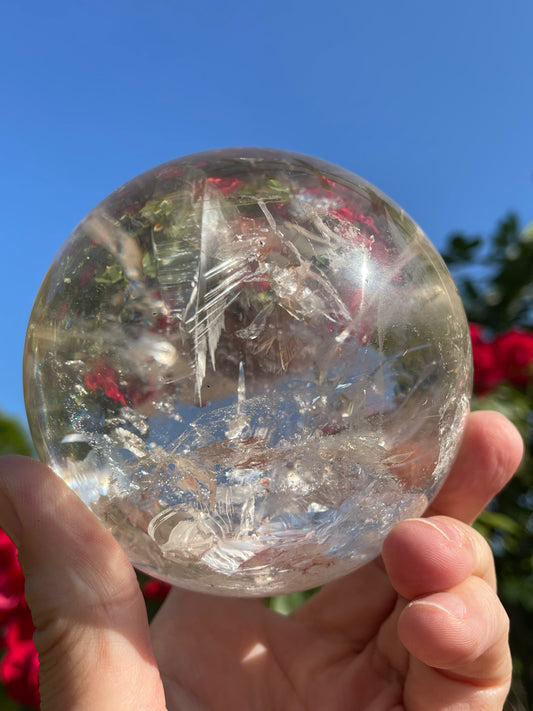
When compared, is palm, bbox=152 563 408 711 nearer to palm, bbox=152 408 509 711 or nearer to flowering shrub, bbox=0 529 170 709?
palm, bbox=152 408 509 711

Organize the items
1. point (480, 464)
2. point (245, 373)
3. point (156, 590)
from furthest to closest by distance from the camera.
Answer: point (156, 590), point (480, 464), point (245, 373)

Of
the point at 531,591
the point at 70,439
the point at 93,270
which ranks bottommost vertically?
the point at 531,591

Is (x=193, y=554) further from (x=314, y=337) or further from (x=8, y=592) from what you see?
(x=8, y=592)

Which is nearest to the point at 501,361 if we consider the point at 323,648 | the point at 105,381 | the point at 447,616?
the point at 323,648

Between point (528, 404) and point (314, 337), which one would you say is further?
point (528, 404)

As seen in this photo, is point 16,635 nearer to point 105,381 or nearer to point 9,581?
point 9,581

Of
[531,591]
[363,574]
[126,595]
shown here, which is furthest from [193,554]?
[531,591]

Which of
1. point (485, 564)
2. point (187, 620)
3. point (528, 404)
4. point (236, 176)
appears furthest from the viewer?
point (528, 404)

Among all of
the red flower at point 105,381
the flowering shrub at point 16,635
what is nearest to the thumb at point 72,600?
the red flower at point 105,381
